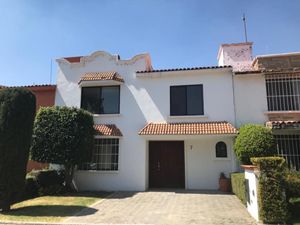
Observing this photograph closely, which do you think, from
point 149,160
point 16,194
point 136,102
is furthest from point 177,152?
point 16,194

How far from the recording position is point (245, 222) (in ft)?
31.2

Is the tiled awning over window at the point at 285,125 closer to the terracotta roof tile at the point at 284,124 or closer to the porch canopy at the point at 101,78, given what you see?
the terracotta roof tile at the point at 284,124

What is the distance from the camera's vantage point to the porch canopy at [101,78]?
18109 millimetres

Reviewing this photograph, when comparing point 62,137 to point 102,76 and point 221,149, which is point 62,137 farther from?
point 221,149

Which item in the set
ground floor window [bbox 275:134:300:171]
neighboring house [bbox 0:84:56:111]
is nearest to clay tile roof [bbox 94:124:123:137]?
neighboring house [bbox 0:84:56:111]

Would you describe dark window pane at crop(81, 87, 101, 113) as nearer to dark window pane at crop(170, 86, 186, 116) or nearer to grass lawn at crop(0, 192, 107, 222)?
dark window pane at crop(170, 86, 186, 116)

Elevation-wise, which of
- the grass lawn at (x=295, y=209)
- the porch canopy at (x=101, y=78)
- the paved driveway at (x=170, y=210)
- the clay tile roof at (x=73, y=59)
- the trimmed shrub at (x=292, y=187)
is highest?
the clay tile roof at (x=73, y=59)

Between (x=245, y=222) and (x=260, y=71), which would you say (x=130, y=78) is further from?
(x=245, y=222)

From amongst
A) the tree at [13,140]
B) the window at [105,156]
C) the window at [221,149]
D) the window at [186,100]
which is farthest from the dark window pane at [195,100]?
the tree at [13,140]

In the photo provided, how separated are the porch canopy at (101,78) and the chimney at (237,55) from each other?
884 cm

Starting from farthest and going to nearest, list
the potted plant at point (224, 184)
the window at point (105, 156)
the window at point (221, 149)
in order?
the window at point (105, 156)
the window at point (221, 149)
the potted plant at point (224, 184)

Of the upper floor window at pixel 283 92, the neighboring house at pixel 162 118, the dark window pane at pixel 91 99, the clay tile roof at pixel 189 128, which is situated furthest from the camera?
the dark window pane at pixel 91 99

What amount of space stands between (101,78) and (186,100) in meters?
5.87

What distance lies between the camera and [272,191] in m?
9.24
